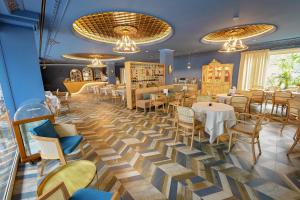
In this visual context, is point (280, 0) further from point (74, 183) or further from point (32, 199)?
point (32, 199)

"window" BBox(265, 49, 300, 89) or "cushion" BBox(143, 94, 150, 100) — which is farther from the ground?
"window" BBox(265, 49, 300, 89)

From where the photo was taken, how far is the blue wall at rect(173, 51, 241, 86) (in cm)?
751

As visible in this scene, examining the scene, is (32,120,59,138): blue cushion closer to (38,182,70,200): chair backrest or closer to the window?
(38,182,70,200): chair backrest

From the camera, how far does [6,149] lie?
9.02 ft

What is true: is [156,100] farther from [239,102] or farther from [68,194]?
[68,194]

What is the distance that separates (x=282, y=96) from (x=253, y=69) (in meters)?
2.54

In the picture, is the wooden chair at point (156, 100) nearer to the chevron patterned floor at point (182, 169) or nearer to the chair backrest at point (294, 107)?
the chevron patterned floor at point (182, 169)

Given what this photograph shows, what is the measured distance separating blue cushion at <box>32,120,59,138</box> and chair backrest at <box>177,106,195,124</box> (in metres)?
2.45

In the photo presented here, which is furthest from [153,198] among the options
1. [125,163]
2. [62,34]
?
[62,34]

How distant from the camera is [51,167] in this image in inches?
94.9

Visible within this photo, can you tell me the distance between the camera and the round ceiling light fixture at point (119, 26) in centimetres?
346

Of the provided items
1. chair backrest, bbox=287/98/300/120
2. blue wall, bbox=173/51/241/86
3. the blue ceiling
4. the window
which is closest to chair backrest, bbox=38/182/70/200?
the blue ceiling

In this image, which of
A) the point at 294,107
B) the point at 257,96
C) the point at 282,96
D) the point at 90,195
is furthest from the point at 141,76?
the point at 90,195

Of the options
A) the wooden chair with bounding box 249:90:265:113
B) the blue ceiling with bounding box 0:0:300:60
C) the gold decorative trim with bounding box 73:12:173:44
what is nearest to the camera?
the blue ceiling with bounding box 0:0:300:60
